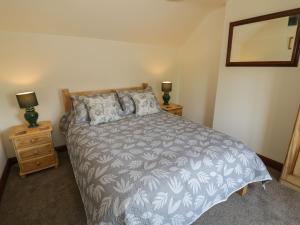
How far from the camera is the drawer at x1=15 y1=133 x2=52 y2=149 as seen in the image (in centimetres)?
202

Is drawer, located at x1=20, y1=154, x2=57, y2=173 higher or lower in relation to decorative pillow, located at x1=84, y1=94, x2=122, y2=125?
lower

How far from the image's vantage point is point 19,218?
157cm

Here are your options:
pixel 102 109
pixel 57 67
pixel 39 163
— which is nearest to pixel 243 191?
pixel 102 109

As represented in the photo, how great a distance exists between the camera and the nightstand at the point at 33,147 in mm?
2029

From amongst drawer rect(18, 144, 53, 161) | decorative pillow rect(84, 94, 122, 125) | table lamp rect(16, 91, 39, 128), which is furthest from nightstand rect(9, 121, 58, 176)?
decorative pillow rect(84, 94, 122, 125)

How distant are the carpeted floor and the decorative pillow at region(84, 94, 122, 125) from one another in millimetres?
823

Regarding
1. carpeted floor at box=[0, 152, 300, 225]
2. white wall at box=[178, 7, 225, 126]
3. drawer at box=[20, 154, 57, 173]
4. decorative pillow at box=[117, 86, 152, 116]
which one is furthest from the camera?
white wall at box=[178, 7, 225, 126]

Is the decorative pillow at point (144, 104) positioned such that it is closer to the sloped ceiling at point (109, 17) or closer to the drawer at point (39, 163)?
the sloped ceiling at point (109, 17)

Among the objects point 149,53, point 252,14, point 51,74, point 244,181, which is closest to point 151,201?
point 244,181

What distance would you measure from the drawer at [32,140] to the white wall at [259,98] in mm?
2575

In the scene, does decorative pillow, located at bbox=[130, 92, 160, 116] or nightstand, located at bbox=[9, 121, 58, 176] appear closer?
nightstand, located at bbox=[9, 121, 58, 176]

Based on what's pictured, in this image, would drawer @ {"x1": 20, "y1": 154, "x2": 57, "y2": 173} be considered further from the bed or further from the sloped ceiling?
the sloped ceiling

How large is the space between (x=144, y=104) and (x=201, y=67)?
150cm

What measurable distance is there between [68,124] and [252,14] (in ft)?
9.32
